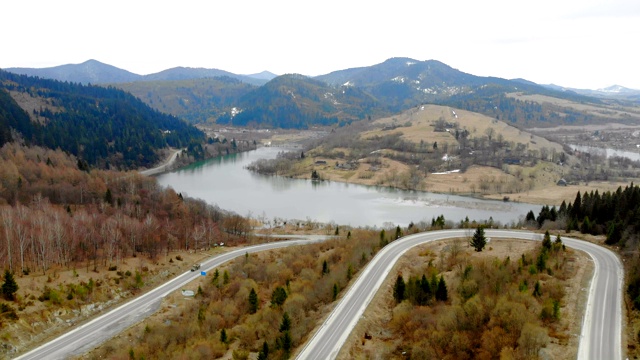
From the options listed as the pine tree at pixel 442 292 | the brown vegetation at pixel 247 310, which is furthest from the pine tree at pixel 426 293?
the brown vegetation at pixel 247 310

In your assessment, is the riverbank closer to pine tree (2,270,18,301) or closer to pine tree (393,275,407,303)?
pine tree (393,275,407,303)

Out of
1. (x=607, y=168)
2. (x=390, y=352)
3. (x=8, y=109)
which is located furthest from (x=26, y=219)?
(x=607, y=168)

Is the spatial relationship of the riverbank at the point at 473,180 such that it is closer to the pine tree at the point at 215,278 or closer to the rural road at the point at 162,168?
the rural road at the point at 162,168

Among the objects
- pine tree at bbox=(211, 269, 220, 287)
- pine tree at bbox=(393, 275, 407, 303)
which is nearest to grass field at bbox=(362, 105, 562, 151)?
pine tree at bbox=(211, 269, 220, 287)

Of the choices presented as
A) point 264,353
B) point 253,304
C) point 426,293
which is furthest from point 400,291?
Result: point 253,304

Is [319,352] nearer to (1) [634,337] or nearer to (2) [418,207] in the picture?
(1) [634,337]

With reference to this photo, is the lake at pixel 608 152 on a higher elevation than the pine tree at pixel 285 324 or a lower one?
higher
